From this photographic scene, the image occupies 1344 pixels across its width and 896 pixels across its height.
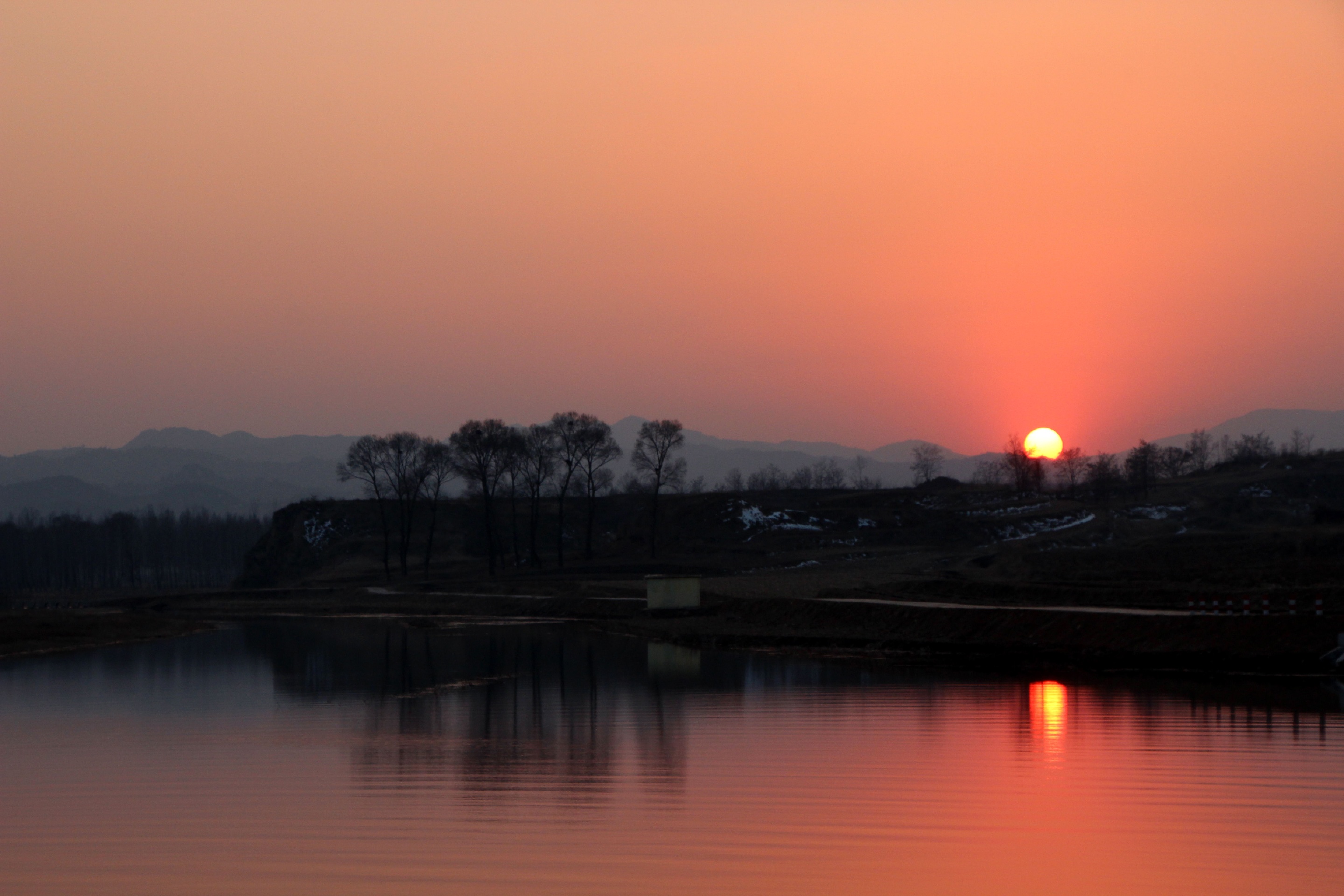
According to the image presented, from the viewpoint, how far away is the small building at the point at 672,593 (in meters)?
58.5

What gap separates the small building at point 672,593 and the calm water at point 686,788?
23.1 m

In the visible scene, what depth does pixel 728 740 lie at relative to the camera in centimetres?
2403

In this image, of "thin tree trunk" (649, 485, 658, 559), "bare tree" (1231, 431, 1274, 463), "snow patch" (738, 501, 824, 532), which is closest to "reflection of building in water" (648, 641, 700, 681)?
"thin tree trunk" (649, 485, 658, 559)

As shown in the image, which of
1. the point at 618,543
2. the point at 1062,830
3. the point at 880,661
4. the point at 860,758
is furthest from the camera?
the point at 618,543

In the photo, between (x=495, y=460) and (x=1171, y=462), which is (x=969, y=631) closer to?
(x=495, y=460)

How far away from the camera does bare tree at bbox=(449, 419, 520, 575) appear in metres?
101

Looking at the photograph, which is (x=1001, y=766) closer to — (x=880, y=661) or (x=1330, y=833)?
(x=1330, y=833)

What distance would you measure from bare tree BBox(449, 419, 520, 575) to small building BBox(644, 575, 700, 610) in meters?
42.3

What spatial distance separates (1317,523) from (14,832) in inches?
2655

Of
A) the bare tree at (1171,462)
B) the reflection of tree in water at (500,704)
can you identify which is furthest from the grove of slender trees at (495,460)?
the bare tree at (1171,462)

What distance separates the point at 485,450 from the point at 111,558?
91610 millimetres

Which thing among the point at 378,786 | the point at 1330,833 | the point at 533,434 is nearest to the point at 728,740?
the point at 378,786

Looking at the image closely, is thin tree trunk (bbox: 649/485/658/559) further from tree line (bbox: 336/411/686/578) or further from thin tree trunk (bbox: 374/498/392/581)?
thin tree trunk (bbox: 374/498/392/581)

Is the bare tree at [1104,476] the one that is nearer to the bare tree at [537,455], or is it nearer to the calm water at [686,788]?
the bare tree at [537,455]
